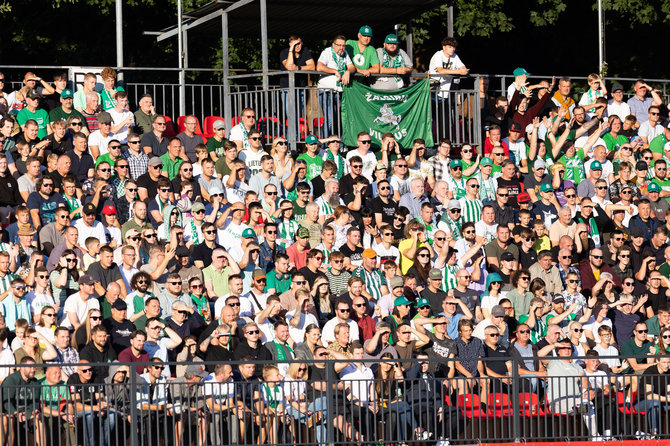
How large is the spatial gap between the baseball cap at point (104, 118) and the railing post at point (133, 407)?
6.16 m

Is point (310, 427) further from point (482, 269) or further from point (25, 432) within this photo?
point (482, 269)

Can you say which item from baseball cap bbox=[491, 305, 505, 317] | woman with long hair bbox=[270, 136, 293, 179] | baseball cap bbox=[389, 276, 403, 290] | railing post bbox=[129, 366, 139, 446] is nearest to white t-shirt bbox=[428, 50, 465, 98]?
woman with long hair bbox=[270, 136, 293, 179]

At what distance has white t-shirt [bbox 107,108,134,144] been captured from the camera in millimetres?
20641

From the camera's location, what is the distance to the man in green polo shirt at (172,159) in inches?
797

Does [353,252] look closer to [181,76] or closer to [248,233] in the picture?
[248,233]

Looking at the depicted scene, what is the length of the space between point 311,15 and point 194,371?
10.3 m

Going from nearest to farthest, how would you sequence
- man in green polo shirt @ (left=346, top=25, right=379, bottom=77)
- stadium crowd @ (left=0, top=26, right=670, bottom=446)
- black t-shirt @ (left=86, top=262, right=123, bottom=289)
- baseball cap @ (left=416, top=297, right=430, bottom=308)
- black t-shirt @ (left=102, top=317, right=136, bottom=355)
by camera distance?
stadium crowd @ (left=0, top=26, right=670, bottom=446)
black t-shirt @ (left=102, top=317, right=136, bottom=355)
black t-shirt @ (left=86, top=262, right=123, bottom=289)
baseball cap @ (left=416, top=297, right=430, bottom=308)
man in green polo shirt @ (left=346, top=25, right=379, bottom=77)

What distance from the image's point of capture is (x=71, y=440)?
1484 centimetres

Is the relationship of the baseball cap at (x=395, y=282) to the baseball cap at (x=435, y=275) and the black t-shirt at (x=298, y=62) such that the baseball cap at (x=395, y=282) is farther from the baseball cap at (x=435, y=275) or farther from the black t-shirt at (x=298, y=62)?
the black t-shirt at (x=298, y=62)

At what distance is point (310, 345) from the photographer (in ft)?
55.6

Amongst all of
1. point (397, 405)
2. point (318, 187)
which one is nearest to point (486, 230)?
point (318, 187)

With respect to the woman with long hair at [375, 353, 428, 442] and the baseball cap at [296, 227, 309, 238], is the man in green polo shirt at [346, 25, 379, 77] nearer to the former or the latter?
the baseball cap at [296, 227, 309, 238]

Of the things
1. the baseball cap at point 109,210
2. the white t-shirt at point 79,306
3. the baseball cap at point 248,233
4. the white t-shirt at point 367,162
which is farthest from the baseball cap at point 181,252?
the white t-shirt at point 367,162

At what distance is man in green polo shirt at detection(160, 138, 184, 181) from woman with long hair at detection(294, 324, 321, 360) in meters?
4.29
